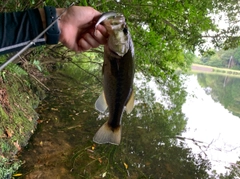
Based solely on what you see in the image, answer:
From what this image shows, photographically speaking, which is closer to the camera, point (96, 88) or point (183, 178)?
point (183, 178)

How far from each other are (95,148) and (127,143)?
2.89ft

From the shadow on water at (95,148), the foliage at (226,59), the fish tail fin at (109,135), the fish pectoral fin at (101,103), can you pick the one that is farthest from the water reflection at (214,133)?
the foliage at (226,59)

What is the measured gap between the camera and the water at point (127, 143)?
4625 mm

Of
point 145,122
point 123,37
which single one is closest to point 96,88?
point 145,122

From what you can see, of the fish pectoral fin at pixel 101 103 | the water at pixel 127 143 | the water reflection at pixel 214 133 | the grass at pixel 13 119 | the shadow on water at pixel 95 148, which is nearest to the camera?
the fish pectoral fin at pixel 101 103

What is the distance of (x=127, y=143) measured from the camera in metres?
5.88

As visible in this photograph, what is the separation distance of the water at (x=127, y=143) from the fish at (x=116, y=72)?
260 cm

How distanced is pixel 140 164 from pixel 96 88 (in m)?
4.50

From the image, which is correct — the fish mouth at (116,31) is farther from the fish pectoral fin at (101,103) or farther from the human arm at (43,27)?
the fish pectoral fin at (101,103)

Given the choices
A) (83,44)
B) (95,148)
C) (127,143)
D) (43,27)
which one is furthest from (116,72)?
(127,143)

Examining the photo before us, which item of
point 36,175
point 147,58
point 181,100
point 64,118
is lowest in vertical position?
point 181,100

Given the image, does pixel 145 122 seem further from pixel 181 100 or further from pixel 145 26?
pixel 181 100

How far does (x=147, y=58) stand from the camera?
204 inches

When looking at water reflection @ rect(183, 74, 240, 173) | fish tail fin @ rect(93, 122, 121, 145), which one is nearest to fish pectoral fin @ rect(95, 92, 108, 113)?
fish tail fin @ rect(93, 122, 121, 145)
